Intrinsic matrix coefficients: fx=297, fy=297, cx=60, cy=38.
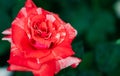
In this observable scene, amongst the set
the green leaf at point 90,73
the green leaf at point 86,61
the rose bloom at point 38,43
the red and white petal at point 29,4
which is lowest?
the green leaf at point 90,73

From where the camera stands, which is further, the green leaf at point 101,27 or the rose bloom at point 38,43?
the green leaf at point 101,27

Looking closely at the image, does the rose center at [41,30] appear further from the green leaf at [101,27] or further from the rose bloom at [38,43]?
the green leaf at [101,27]

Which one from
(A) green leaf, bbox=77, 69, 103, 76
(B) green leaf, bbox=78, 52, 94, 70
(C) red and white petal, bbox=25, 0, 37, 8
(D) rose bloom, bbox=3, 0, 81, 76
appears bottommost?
(A) green leaf, bbox=77, 69, 103, 76

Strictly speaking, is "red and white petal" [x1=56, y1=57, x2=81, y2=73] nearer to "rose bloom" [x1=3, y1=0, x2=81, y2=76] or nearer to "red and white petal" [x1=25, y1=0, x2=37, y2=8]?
"rose bloom" [x1=3, y1=0, x2=81, y2=76]

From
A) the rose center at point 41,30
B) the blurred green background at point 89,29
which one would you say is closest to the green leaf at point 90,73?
the blurred green background at point 89,29

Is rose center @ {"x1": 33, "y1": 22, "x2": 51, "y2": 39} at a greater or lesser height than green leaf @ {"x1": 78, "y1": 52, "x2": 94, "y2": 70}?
greater

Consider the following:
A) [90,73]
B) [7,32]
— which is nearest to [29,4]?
[7,32]

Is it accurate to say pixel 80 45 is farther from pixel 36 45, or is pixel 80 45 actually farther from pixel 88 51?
pixel 36 45

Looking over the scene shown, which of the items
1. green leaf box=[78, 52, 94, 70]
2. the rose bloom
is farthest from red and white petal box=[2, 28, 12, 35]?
green leaf box=[78, 52, 94, 70]
